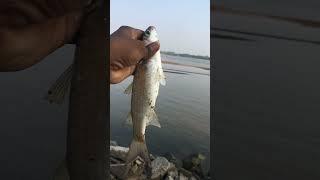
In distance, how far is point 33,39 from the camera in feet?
3.60

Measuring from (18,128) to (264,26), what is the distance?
4.24 ft

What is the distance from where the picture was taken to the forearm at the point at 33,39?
41.6 inches

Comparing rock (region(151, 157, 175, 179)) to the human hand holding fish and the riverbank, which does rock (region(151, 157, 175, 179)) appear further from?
the human hand holding fish

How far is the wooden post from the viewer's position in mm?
1288

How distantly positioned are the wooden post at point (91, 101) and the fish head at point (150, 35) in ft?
2.75

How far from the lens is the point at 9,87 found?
6.06 feet

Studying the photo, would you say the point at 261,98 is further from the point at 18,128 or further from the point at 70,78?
the point at 18,128

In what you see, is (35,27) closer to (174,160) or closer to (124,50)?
(124,50)

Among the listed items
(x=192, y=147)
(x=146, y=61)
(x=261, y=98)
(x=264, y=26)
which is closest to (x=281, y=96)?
(x=261, y=98)

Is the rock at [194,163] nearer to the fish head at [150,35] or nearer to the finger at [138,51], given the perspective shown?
the fish head at [150,35]

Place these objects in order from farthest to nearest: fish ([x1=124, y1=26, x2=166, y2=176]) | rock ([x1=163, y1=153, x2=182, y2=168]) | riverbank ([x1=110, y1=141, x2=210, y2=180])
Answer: rock ([x1=163, y1=153, x2=182, y2=168])
riverbank ([x1=110, y1=141, x2=210, y2=180])
fish ([x1=124, y1=26, x2=166, y2=176])

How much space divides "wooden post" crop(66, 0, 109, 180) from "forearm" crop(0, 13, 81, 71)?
0.08 meters

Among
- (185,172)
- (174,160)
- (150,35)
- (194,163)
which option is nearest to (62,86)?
(150,35)

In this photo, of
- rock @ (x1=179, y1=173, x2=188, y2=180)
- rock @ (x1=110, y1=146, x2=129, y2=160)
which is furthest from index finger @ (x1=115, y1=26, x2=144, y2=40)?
rock @ (x1=179, y1=173, x2=188, y2=180)
